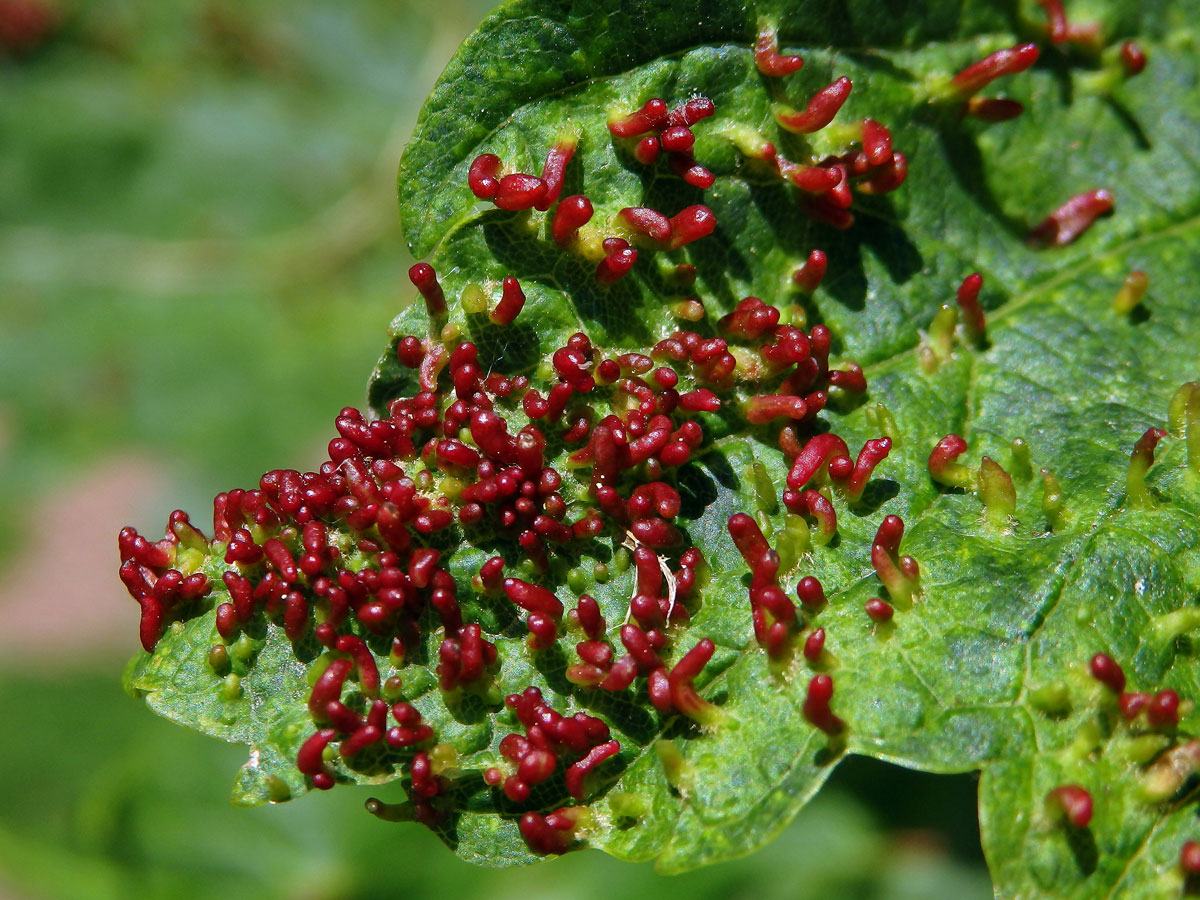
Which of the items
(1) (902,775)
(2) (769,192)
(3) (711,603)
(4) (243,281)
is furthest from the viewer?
(4) (243,281)

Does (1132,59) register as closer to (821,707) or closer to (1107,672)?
(1107,672)

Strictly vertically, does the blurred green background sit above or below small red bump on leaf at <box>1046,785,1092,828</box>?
above

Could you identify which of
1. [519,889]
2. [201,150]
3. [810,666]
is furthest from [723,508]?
[201,150]

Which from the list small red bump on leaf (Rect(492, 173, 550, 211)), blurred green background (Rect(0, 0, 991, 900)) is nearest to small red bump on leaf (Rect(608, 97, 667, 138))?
small red bump on leaf (Rect(492, 173, 550, 211))

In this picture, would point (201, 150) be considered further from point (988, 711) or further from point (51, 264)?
point (988, 711)

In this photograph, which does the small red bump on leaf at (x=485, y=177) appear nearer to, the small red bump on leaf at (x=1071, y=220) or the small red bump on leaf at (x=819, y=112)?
the small red bump on leaf at (x=819, y=112)

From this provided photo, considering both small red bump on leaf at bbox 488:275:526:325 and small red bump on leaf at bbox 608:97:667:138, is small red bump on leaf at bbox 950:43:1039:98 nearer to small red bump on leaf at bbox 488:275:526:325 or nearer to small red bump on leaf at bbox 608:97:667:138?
small red bump on leaf at bbox 608:97:667:138

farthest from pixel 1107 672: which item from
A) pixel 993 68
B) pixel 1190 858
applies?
pixel 993 68

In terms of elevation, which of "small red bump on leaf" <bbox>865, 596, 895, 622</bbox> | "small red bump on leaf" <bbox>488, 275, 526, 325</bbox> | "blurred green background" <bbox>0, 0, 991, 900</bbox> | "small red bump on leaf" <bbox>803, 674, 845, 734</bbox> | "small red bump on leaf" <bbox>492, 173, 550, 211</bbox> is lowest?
"small red bump on leaf" <bbox>803, 674, 845, 734</bbox>
